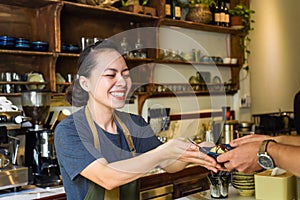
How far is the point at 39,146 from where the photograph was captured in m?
2.65

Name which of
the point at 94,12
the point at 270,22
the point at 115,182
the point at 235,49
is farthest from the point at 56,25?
the point at 270,22

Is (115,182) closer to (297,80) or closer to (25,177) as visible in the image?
(25,177)

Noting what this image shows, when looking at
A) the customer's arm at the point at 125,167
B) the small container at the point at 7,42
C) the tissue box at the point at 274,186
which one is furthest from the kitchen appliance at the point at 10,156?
the tissue box at the point at 274,186

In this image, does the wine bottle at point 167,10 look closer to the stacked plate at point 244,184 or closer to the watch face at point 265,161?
the stacked plate at point 244,184

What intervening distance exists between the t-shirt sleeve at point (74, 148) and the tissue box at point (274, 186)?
808 millimetres

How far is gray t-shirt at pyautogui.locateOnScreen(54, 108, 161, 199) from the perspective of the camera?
1.50 metres

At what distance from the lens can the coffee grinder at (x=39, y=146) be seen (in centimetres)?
261

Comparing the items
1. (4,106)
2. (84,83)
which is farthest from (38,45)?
(84,83)

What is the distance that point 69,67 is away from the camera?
3.24 m

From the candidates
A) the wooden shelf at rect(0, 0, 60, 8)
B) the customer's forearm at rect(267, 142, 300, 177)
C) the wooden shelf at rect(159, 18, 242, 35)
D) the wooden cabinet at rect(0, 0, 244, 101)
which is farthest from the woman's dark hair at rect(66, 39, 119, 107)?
the wooden shelf at rect(159, 18, 242, 35)

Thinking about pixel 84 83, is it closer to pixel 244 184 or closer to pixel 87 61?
pixel 87 61

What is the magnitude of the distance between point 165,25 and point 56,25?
1.26 m

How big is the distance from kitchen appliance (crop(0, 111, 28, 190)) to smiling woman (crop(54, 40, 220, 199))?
33.4 inches

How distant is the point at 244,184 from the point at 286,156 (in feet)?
1.52
